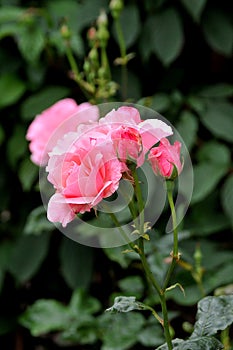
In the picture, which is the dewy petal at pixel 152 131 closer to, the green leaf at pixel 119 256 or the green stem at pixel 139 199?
the green stem at pixel 139 199

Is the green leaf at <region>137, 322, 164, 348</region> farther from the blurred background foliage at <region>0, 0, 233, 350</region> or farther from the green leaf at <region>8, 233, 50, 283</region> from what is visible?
the green leaf at <region>8, 233, 50, 283</region>

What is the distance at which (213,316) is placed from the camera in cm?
81

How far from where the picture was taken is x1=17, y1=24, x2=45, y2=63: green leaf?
1.75 m

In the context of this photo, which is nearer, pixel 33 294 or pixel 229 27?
pixel 229 27

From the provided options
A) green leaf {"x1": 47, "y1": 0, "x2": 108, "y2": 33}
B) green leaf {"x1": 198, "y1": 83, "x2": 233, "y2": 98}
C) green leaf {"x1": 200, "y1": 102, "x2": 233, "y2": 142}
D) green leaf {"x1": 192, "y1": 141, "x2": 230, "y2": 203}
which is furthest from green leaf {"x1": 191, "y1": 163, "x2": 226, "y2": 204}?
green leaf {"x1": 47, "y1": 0, "x2": 108, "y2": 33}

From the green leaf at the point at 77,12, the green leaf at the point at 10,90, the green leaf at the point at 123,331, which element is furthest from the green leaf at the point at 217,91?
the green leaf at the point at 123,331

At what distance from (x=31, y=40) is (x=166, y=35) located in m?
0.32

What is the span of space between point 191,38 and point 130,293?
2.85 feet

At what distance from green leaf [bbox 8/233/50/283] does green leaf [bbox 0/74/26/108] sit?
13.8 inches

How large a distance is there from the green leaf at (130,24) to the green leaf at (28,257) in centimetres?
54

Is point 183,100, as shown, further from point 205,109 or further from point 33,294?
point 33,294

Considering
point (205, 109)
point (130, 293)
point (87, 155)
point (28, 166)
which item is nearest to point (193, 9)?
point (205, 109)

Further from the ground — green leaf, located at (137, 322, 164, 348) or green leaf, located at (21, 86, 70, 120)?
green leaf, located at (21, 86, 70, 120)

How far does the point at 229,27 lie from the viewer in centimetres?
→ 187
